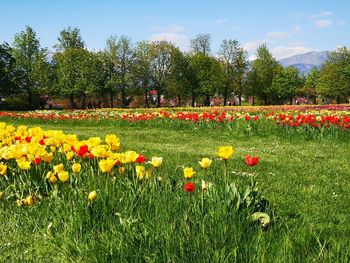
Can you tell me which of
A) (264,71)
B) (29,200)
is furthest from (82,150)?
(264,71)

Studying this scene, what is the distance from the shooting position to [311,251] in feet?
12.8

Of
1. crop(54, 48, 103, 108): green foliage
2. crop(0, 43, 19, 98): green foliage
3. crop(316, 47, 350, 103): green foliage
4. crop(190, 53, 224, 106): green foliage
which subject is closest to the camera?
crop(0, 43, 19, 98): green foliage

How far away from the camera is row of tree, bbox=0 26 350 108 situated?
219ft

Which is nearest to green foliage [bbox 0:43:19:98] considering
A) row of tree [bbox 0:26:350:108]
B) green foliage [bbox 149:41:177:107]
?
row of tree [bbox 0:26:350:108]

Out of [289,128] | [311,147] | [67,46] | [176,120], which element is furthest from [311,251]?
[67,46]

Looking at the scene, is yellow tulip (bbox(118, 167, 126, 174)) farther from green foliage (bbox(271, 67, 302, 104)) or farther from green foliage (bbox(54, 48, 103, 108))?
green foliage (bbox(271, 67, 302, 104))

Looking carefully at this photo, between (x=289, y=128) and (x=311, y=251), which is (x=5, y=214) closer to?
(x=311, y=251)

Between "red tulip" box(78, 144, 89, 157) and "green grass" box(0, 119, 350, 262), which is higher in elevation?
"red tulip" box(78, 144, 89, 157)

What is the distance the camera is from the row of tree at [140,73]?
6681 cm

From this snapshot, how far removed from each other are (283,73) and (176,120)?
68600 millimetres

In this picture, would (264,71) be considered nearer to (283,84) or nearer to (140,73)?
(283,84)

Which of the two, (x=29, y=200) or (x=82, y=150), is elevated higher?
(x=82, y=150)

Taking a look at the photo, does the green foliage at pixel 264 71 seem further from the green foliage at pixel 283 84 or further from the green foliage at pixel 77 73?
the green foliage at pixel 77 73

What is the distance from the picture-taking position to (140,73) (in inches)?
2921
